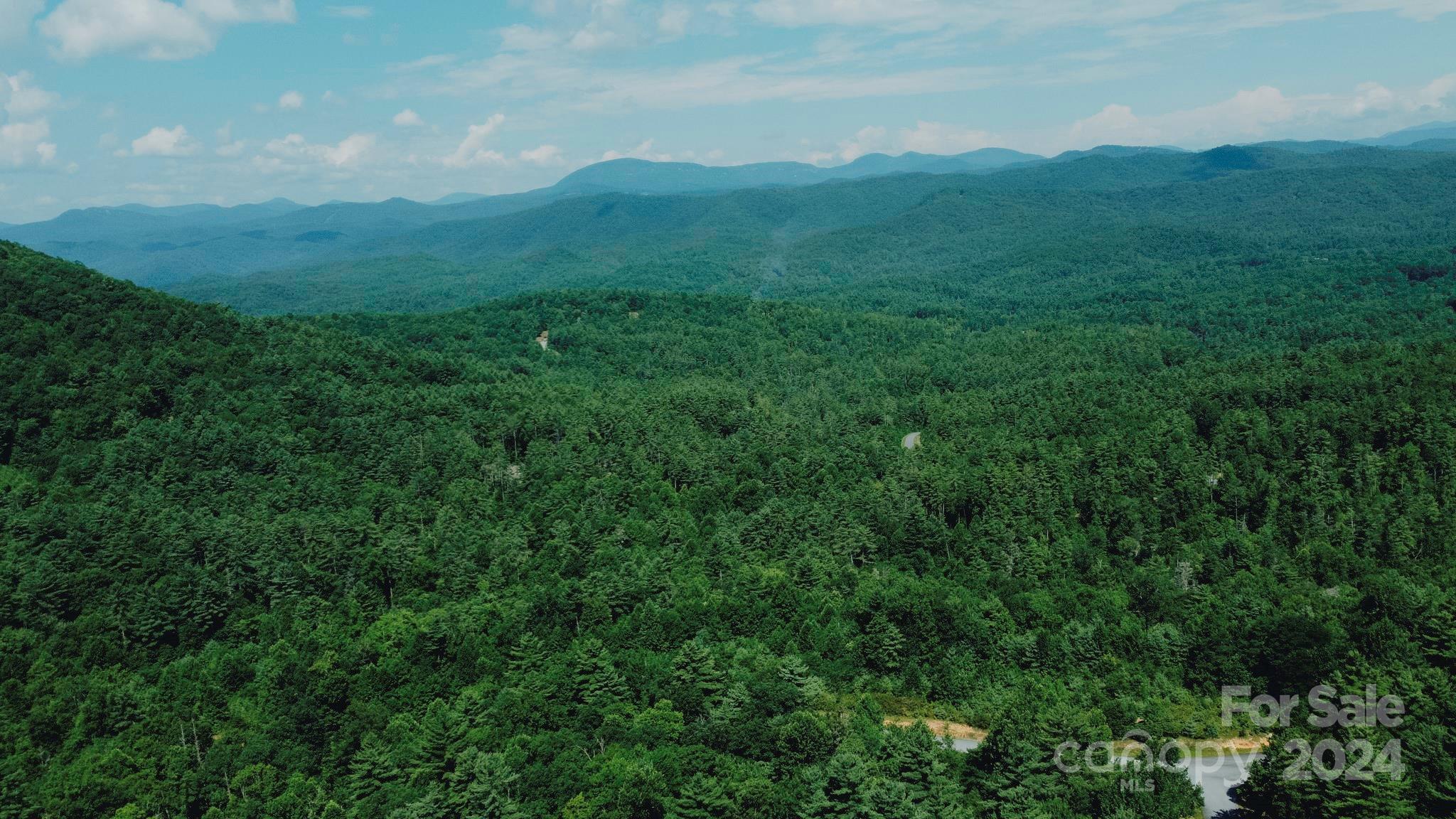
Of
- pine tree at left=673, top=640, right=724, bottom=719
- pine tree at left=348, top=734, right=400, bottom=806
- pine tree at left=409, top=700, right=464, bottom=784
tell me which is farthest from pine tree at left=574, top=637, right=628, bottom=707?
pine tree at left=348, top=734, right=400, bottom=806

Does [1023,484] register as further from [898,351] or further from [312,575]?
[898,351]

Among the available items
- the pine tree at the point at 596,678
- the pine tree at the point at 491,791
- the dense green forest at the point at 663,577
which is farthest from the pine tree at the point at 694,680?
the pine tree at the point at 491,791

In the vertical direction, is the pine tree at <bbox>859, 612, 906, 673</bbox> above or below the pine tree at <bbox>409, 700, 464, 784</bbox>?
below

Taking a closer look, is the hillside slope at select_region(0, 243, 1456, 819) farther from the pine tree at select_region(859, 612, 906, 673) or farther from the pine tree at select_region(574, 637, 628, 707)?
the pine tree at select_region(859, 612, 906, 673)

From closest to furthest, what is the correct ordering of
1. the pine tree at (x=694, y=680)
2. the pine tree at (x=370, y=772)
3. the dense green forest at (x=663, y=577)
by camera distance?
1. the dense green forest at (x=663, y=577)
2. the pine tree at (x=370, y=772)
3. the pine tree at (x=694, y=680)

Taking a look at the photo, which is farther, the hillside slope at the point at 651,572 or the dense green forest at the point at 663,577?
the hillside slope at the point at 651,572

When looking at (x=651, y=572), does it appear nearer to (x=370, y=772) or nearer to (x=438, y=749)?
(x=438, y=749)

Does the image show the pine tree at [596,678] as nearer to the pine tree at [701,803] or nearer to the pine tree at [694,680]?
the pine tree at [694,680]

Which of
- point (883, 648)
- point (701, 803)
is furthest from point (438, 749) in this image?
point (883, 648)

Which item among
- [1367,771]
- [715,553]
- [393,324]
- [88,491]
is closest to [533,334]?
[393,324]
